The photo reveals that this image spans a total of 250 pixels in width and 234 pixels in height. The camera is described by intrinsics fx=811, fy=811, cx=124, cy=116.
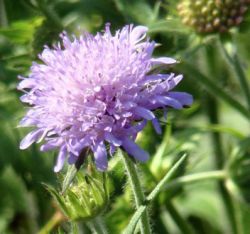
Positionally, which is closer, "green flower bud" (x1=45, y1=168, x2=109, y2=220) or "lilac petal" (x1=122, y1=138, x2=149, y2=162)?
"lilac petal" (x1=122, y1=138, x2=149, y2=162)

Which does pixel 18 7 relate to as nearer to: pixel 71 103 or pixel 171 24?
pixel 171 24

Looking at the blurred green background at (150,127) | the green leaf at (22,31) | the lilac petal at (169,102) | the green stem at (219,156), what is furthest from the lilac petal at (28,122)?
the green stem at (219,156)

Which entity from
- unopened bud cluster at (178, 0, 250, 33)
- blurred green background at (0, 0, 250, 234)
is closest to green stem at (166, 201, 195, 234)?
blurred green background at (0, 0, 250, 234)

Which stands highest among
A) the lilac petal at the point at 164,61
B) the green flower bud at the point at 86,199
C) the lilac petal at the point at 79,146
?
the lilac petal at the point at 164,61

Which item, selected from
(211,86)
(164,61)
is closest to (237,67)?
(211,86)

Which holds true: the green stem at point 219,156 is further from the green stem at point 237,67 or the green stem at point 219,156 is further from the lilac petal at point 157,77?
the lilac petal at point 157,77

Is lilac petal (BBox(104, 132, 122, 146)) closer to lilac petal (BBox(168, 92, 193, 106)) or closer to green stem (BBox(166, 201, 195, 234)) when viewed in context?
lilac petal (BBox(168, 92, 193, 106))
